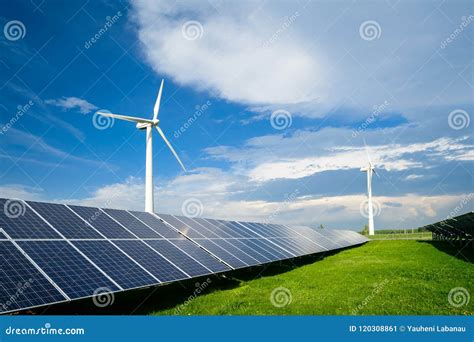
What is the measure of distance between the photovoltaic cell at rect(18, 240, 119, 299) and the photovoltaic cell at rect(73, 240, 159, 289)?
1.15 ft

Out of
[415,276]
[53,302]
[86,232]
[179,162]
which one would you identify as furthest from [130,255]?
[179,162]

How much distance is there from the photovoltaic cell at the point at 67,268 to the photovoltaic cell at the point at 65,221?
3.80 ft

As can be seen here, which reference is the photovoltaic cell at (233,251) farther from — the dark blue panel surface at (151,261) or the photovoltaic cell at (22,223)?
the photovoltaic cell at (22,223)

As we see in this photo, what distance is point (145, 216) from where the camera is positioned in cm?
1881

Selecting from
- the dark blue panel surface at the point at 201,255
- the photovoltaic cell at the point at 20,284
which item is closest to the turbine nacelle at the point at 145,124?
the dark blue panel surface at the point at 201,255

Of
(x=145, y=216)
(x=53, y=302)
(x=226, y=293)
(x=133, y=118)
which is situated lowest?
(x=226, y=293)

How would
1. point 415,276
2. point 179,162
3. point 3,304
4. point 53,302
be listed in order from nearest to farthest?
point 3,304
point 53,302
point 415,276
point 179,162

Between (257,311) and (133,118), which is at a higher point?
(133,118)

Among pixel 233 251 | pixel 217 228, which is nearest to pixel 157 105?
pixel 217 228

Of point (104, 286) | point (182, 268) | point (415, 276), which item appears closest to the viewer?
point (104, 286)

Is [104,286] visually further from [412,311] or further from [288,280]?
[288,280]

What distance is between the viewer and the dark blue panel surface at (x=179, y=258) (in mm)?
14008

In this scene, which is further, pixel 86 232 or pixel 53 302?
pixel 86 232

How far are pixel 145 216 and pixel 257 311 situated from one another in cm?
823
